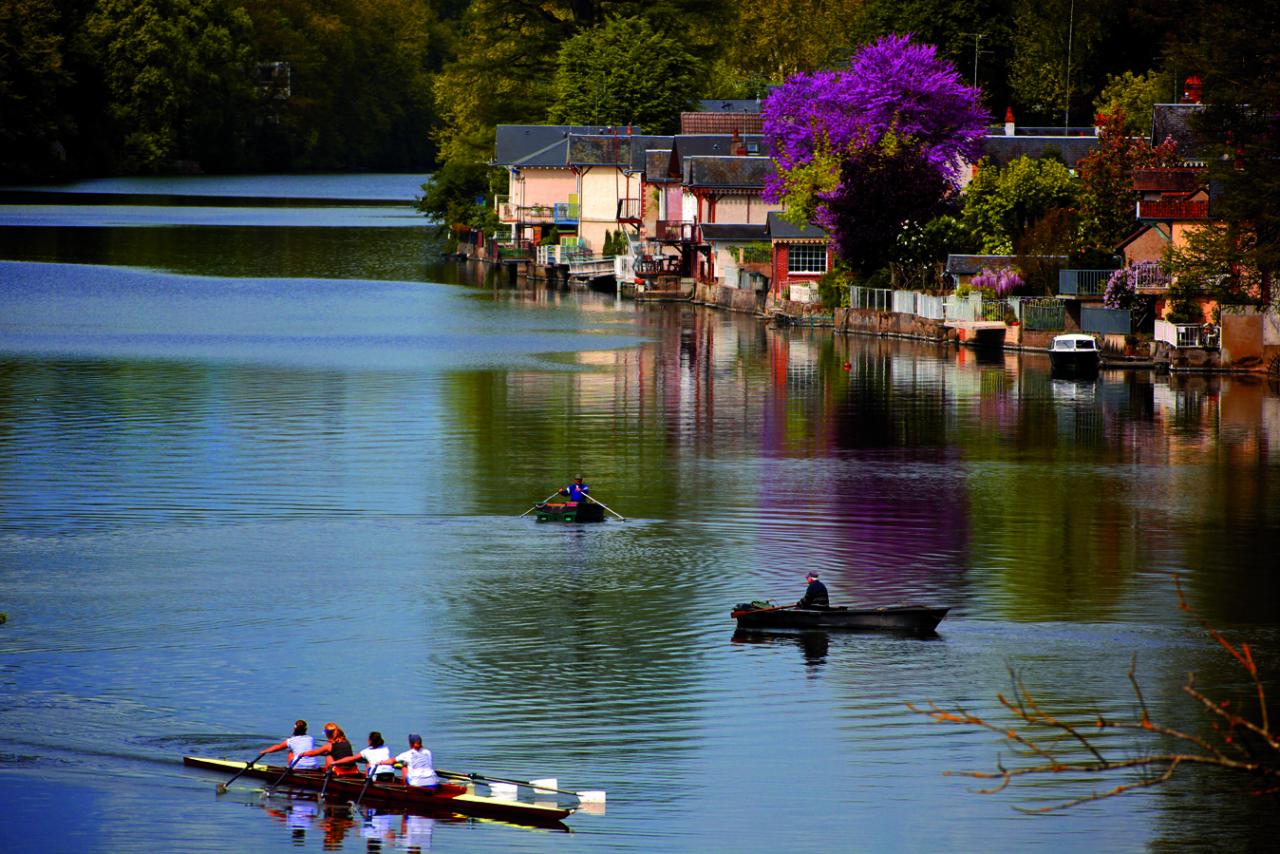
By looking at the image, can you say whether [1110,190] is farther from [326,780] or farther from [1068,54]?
[326,780]

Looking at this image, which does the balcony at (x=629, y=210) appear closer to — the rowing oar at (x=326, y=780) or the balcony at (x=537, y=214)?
the balcony at (x=537, y=214)

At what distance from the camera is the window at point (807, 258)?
111 metres

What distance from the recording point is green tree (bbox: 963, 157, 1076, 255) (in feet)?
324

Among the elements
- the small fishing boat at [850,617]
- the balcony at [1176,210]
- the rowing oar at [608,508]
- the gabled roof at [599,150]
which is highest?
the gabled roof at [599,150]

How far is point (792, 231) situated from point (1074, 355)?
29.6 metres

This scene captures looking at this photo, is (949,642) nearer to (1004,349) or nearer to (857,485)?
(857,485)

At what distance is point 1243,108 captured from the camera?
79.1 meters

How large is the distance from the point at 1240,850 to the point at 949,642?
10.7 meters

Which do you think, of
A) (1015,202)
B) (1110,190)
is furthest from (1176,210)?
(1015,202)

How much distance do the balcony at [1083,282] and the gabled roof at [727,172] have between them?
33.8 meters

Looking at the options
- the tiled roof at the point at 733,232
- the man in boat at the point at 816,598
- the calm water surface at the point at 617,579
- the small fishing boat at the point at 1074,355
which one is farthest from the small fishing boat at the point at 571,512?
the tiled roof at the point at 733,232

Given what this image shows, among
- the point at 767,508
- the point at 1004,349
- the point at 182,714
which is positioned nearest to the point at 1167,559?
the point at 767,508

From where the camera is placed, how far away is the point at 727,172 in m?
120

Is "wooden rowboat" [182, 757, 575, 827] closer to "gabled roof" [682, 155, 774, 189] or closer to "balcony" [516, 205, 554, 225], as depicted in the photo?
"gabled roof" [682, 155, 774, 189]
